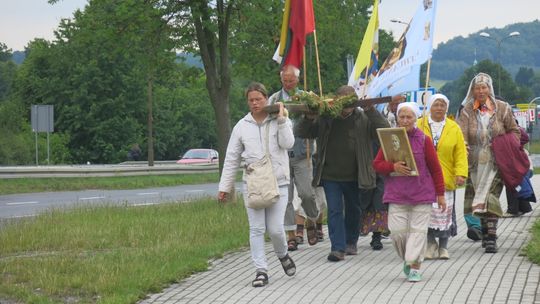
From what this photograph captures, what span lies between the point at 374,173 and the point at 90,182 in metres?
21.9

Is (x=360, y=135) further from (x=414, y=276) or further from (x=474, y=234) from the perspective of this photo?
(x=474, y=234)

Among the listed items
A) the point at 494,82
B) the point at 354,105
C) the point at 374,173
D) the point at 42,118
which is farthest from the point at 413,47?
the point at 494,82

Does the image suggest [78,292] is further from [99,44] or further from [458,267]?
[99,44]

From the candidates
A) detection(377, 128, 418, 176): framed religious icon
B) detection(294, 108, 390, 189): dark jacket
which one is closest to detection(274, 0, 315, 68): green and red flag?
detection(294, 108, 390, 189): dark jacket

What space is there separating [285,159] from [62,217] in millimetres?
7261

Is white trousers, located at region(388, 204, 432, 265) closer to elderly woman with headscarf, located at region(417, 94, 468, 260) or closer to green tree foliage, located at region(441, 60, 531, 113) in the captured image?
elderly woman with headscarf, located at region(417, 94, 468, 260)

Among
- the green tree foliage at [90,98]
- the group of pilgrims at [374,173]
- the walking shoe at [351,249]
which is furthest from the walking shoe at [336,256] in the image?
the green tree foliage at [90,98]

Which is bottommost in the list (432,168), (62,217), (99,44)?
(62,217)

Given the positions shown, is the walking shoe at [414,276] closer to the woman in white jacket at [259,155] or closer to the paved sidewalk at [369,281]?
the paved sidewalk at [369,281]

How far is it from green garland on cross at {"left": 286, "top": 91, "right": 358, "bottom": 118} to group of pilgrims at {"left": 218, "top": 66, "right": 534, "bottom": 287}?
0.53 feet

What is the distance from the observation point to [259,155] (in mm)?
9461

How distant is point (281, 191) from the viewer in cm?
957

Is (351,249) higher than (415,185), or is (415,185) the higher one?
(415,185)

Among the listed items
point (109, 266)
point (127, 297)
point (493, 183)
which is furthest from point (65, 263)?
point (493, 183)
